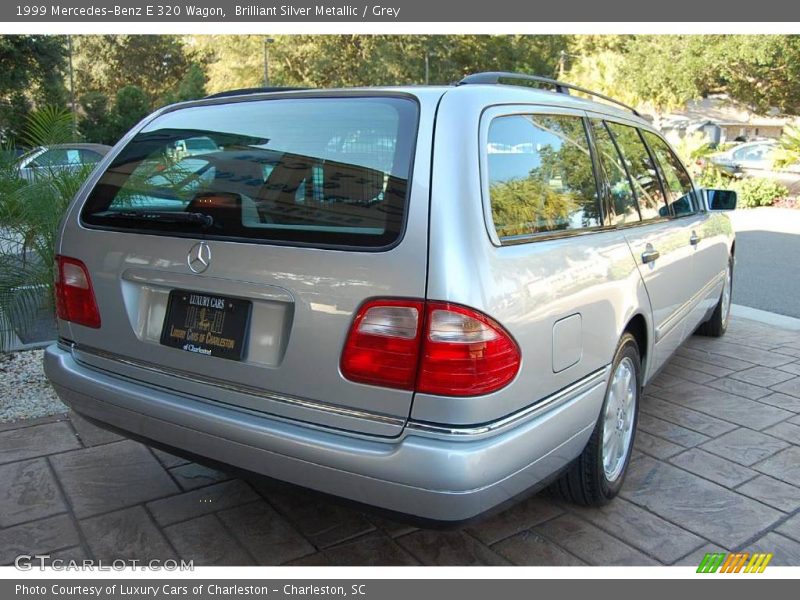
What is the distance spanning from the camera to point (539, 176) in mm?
2729

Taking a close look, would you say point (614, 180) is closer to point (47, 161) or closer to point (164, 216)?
point (164, 216)

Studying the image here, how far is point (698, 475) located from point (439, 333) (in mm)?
2100

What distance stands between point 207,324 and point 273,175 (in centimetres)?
58

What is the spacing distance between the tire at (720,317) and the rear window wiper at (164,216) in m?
4.60

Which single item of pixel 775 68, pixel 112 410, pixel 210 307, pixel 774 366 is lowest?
pixel 774 366

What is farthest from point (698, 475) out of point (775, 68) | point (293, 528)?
point (775, 68)

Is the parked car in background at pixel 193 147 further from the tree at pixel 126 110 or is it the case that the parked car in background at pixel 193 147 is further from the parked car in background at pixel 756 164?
the tree at pixel 126 110

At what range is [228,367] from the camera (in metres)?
2.46

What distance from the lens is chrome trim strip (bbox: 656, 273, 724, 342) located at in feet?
12.2

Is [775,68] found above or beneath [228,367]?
above

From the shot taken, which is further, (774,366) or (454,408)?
(774,366)

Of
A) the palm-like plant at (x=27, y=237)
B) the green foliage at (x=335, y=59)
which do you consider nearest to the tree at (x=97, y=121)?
the green foliage at (x=335, y=59)

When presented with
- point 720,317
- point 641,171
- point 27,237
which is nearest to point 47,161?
point 27,237

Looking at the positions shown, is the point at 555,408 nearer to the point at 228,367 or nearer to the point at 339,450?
the point at 339,450
